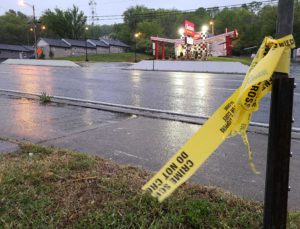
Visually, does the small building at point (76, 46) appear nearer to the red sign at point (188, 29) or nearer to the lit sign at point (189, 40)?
the red sign at point (188, 29)

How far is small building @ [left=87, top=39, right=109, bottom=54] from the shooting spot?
88088 mm

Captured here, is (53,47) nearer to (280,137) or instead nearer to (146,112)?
(146,112)

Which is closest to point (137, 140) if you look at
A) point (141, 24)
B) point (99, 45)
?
point (99, 45)

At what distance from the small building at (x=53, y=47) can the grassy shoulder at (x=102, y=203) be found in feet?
254

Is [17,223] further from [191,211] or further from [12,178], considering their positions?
[191,211]

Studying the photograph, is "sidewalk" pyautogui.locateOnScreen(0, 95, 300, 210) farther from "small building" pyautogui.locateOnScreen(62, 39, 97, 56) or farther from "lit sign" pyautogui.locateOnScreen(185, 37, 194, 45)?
"small building" pyautogui.locateOnScreen(62, 39, 97, 56)

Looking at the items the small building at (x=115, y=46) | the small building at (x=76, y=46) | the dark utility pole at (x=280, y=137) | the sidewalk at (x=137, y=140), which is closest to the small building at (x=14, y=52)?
the small building at (x=76, y=46)

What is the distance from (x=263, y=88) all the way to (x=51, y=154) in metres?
2.98

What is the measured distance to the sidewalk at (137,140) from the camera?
375cm

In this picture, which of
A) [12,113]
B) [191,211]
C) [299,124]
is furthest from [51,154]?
[299,124]

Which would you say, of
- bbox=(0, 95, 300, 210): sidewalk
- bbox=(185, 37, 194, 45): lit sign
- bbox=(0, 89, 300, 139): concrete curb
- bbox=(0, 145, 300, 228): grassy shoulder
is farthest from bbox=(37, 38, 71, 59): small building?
bbox=(0, 145, 300, 228): grassy shoulder

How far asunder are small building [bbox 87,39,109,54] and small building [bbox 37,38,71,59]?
33.2 feet

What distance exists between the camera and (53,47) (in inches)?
3019

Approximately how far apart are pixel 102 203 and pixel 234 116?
1344 mm
